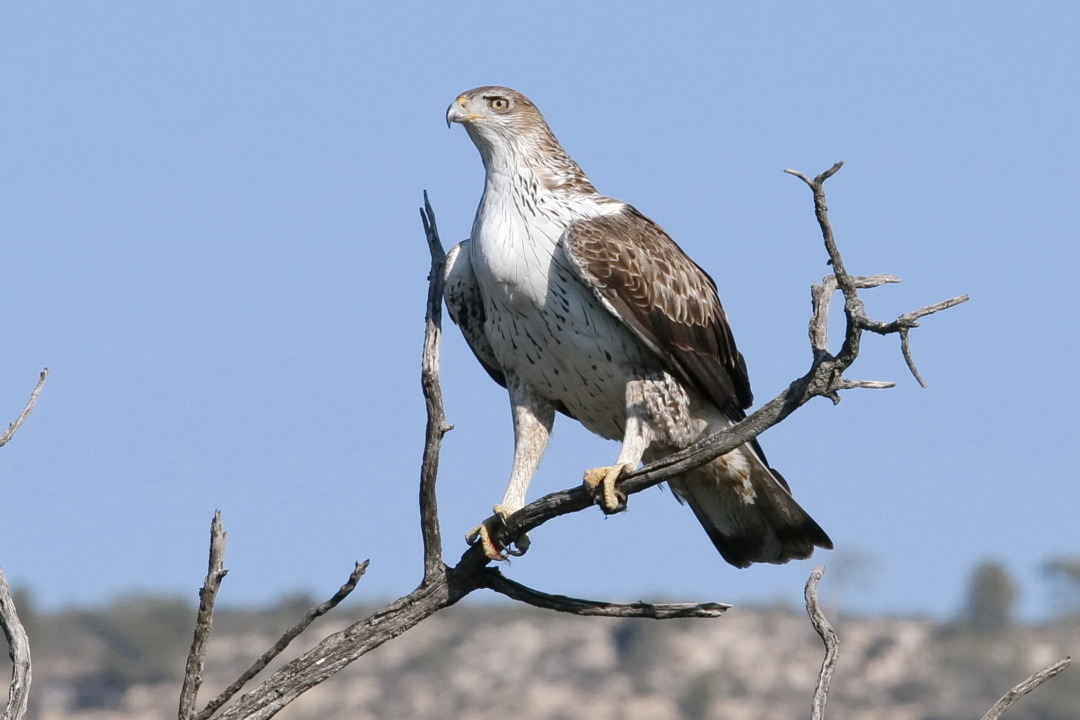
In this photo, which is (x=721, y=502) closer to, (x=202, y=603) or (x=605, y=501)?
(x=605, y=501)

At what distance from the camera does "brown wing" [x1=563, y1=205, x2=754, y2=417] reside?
750cm

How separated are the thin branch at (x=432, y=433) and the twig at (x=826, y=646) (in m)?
1.41

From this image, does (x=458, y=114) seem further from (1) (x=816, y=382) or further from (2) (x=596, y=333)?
(1) (x=816, y=382)

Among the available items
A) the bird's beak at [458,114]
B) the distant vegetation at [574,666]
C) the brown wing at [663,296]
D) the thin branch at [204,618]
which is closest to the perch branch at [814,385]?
the brown wing at [663,296]

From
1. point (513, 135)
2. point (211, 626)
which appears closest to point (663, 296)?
point (513, 135)

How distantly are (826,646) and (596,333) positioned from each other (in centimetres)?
194

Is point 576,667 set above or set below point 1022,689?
above

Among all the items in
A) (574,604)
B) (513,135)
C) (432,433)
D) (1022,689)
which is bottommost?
(1022,689)

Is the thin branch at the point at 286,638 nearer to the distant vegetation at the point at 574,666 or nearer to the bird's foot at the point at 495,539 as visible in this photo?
the bird's foot at the point at 495,539

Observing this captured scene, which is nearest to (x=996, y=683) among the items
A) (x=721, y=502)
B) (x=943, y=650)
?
(x=943, y=650)

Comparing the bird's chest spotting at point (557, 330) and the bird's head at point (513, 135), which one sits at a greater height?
the bird's head at point (513, 135)

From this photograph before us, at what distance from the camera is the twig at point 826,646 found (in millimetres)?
6082

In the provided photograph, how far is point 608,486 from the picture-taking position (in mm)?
7148

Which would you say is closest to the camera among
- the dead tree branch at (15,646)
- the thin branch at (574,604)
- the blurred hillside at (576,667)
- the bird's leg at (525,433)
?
the dead tree branch at (15,646)
